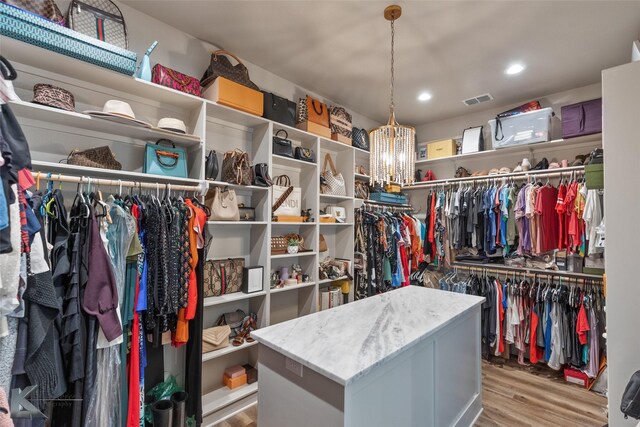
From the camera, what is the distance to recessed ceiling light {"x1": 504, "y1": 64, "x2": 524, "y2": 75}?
2.74 m

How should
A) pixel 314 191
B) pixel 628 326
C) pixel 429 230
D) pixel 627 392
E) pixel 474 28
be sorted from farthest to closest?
pixel 429 230
pixel 314 191
pixel 474 28
pixel 628 326
pixel 627 392

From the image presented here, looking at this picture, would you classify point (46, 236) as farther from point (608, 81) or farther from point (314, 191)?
point (608, 81)

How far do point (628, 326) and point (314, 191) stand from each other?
2.43m

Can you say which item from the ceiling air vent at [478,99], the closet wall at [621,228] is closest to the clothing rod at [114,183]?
the closet wall at [621,228]

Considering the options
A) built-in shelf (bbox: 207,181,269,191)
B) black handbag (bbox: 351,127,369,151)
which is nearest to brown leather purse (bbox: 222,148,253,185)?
built-in shelf (bbox: 207,181,269,191)

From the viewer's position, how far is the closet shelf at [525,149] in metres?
2.95

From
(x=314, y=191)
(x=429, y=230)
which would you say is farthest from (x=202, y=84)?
(x=429, y=230)

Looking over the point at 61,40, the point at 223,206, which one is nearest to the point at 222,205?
the point at 223,206

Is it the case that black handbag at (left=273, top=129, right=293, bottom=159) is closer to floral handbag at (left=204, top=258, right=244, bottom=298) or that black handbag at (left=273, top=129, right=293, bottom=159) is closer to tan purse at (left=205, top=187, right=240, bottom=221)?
tan purse at (left=205, top=187, right=240, bottom=221)

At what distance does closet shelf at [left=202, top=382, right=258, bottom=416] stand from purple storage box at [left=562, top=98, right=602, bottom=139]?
151 inches

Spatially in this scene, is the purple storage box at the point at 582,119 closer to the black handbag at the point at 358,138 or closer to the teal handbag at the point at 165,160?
the black handbag at the point at 358,138

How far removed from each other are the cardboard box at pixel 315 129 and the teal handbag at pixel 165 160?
1.22m

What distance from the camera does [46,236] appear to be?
147 cm

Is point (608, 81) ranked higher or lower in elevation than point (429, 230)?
higher
